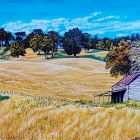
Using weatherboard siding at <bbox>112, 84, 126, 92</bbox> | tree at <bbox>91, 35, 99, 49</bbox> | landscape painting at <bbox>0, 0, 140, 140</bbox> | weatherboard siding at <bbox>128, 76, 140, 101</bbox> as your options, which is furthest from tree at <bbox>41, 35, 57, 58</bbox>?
weatherboard siding at <bbox>128, 76, 140, 101</bbox>

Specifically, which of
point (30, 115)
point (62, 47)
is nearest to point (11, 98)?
point (30, 115)

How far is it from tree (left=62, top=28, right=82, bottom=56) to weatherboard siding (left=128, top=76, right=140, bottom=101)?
7738 cm

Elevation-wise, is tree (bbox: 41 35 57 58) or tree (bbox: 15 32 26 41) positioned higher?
tree (bbox: 15 32 26 41)

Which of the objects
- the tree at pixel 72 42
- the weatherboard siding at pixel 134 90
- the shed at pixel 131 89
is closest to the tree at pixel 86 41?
the tree at pixel 72 42

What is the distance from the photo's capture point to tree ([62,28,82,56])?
14288 cm

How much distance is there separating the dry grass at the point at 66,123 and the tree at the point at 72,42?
121 metres

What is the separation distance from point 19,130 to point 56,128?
4.52 feet

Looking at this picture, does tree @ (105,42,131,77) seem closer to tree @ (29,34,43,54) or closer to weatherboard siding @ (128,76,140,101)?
weatherboard siding @ (128,76,140,101)

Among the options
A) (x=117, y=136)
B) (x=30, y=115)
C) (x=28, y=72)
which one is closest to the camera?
(x=117, y=136)

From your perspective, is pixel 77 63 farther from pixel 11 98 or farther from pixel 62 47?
pixel 11 98

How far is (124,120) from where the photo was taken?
17125 millimetres

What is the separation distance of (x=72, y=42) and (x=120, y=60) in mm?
55306

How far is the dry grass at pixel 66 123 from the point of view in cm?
1544

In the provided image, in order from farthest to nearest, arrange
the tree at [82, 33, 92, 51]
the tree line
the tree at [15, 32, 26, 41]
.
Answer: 1. the tree at [15, 32, 26, 41]
2. the tree at [82, 33, 92, 51]
3. the tree line
